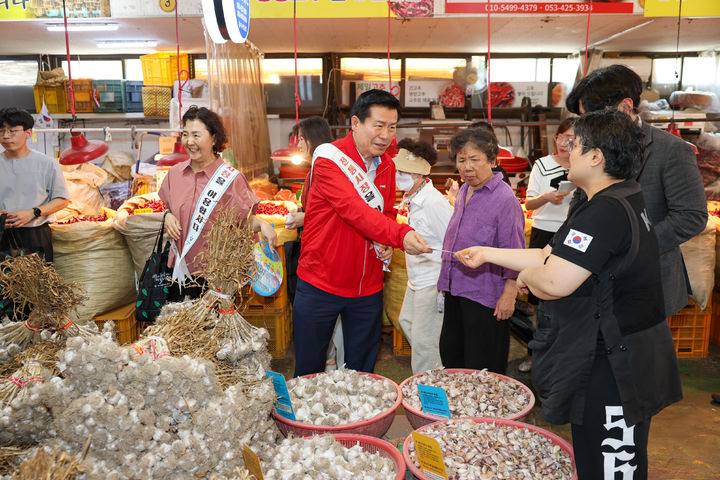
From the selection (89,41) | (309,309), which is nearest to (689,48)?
(309,309)

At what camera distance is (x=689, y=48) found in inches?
274

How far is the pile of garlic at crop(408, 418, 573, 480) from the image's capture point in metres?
1.66

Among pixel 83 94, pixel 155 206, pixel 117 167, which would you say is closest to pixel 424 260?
pixel 155 206

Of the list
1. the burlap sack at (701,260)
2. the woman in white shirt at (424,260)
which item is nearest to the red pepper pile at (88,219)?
the woman in white shirt at (424,260)

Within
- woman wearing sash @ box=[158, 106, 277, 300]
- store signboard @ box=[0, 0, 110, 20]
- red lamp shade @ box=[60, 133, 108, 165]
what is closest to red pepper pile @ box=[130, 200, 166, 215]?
red lamp shade @ box=[60, 133, 108, 165]

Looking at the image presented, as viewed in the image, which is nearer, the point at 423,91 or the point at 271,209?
the point at 271,209

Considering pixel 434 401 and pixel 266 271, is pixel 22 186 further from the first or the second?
pixel 434 401

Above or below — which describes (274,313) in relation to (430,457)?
below

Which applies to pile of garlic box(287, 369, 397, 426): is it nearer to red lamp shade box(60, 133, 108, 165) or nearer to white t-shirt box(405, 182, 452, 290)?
white t-shirt box(405, 182, 452, 290)

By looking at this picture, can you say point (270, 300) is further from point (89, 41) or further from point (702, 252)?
point (89, 41)

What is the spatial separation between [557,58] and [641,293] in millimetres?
6817

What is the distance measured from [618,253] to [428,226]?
154cm

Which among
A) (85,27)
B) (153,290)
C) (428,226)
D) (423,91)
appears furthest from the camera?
(423,91)

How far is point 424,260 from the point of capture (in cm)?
304
